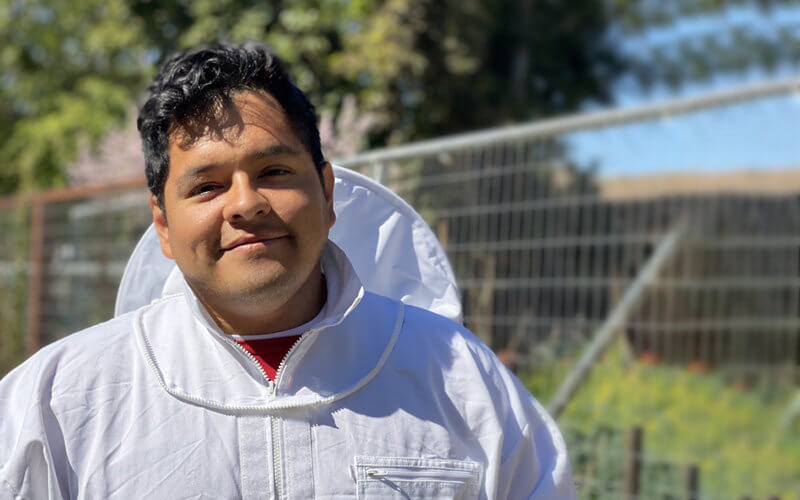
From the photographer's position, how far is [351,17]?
412 inches

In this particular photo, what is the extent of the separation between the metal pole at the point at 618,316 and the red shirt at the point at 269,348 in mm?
2431

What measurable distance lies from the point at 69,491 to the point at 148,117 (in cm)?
68

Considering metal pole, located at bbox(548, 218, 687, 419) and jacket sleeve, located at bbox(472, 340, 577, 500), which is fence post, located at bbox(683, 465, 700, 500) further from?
jacket sleeve, located at bbox(472, 340, 577, 500)

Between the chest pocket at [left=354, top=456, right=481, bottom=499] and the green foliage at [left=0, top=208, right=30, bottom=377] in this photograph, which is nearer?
the chest pocket at [left=354, top=456, right=481, bottom=499]

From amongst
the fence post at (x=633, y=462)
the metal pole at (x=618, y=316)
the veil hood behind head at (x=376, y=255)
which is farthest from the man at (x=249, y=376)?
the metal pole at (x=618, y=316)

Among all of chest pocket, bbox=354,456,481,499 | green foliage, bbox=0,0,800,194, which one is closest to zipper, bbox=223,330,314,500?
chest pocket, bbox=354,456,481,499

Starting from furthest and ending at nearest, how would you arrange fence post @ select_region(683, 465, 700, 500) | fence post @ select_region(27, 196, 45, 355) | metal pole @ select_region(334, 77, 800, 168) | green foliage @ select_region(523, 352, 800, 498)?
1. fence post @ select_region(27, 196, 45, 355)
2. green foliage @ select_region(523, 352, 800, 498)
3. fence post @ select_region(683, 465, 700, 500)
4. metal pole @ select_region(334, 77, 800, 168)

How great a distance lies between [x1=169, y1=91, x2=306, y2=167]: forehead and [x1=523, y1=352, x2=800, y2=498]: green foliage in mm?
2636

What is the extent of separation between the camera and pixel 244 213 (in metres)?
1.54

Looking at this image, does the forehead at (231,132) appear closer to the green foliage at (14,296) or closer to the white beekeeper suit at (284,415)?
the white beekeeper suit at (284,415)

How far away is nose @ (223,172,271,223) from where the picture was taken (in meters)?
1.54

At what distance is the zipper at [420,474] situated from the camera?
1.58 metres

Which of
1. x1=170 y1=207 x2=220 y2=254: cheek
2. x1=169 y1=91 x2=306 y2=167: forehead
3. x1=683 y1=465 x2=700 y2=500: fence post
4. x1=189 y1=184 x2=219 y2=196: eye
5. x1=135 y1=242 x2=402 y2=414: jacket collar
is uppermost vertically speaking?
x1=169 y1=91 x2=306 y2=167: forehead

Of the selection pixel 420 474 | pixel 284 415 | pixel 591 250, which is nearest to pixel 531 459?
pixel 420 474
